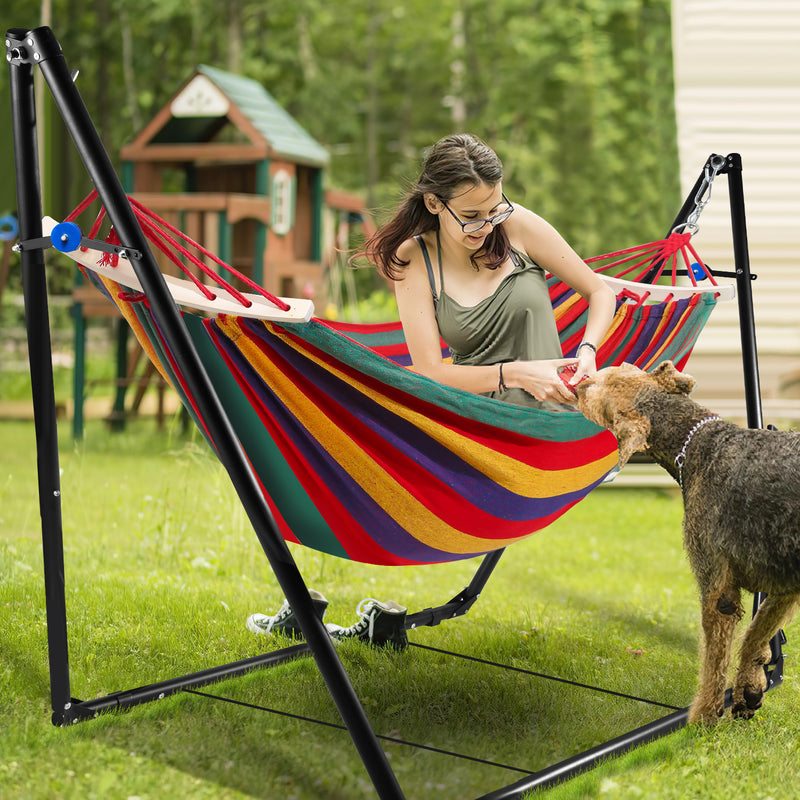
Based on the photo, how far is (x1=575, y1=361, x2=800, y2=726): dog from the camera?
2191mm

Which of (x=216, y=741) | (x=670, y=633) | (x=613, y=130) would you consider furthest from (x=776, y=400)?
(x=613, y=130)

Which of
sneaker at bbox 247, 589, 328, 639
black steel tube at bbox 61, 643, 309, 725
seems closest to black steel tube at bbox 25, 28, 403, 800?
black steel tube at bbox 61, 643, 309, 725

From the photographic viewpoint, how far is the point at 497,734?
8.44 ft

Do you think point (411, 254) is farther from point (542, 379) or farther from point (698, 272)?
point (698, 272)

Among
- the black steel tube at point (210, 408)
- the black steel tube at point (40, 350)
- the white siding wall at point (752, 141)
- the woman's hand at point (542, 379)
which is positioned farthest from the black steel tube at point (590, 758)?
the white siding wall at point (752, 141)

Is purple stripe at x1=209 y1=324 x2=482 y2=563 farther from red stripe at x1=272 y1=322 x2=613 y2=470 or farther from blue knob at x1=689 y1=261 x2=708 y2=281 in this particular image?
blue knob at x1=689 y1=261 x2=708 y2=281

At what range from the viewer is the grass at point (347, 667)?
2328 millimetres

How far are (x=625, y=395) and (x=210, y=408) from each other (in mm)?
985

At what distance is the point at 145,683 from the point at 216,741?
1.68ft

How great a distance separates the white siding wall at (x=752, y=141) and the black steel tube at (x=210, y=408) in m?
4.62

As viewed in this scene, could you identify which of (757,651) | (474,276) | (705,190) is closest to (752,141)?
(705,190)

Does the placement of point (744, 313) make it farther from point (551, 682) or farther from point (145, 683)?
point (145, 683)

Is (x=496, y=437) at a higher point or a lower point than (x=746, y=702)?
higher

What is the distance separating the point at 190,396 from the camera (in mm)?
2199
